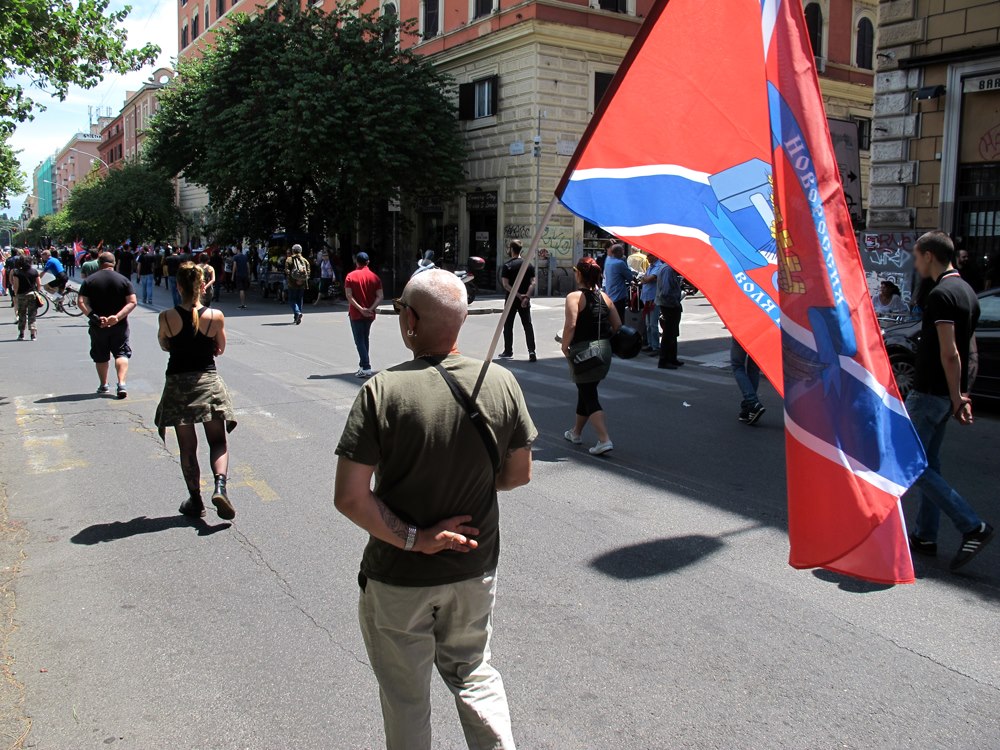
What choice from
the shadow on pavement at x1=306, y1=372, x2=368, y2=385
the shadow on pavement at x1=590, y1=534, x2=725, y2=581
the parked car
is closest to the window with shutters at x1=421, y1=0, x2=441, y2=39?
the shadow on pavement at x1=306, y1=372, x2=368, y2=385

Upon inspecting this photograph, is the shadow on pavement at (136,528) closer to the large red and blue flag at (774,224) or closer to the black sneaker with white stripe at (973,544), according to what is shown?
the large red and blue flag at (774,224)

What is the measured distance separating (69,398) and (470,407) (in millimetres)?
9616

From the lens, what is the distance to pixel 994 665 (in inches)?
153

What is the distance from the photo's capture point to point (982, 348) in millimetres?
9844

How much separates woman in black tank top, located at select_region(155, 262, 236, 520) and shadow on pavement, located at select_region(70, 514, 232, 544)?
4.5 inches

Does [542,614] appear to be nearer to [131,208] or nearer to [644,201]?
[644,201]

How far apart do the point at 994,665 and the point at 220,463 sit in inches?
185

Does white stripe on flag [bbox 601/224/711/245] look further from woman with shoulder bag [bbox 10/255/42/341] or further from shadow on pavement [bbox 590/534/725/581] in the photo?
woman with shoulder bag [bbox 10/255/42/341]

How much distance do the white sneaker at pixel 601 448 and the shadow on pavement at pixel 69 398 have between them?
6.43 m

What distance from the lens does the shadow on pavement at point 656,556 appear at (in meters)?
5.02

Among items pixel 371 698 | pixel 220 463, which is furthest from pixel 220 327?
pixel 371 698

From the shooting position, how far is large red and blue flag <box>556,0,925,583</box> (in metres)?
2.76

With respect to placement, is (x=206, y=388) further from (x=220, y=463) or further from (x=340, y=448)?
(x=340, y=448)

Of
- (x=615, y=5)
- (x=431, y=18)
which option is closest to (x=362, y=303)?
(x=615, y=5)
